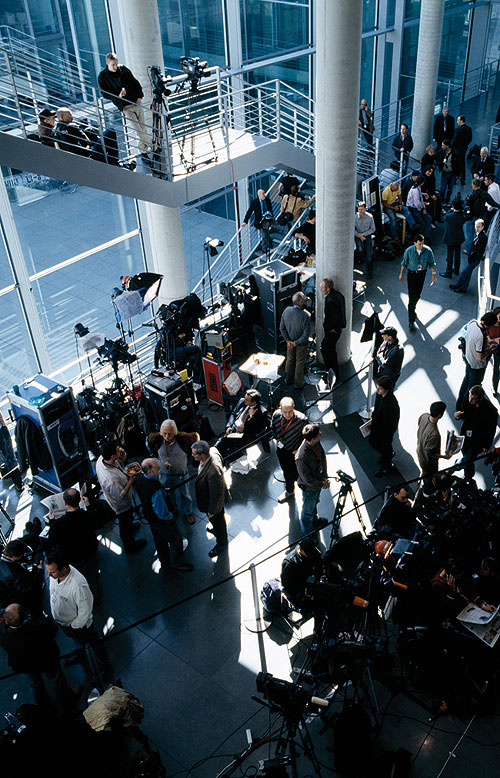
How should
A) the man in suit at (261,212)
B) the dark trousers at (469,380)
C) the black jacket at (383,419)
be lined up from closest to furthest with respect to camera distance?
1. the black jacket at (383,419)
2. the dark trousers at (469,380)
3. the man in suit at (261,212)

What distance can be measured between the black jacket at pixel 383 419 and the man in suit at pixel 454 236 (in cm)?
569

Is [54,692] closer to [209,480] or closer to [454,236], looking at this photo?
[209,480]

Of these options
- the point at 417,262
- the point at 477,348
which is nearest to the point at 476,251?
the point at 417,262

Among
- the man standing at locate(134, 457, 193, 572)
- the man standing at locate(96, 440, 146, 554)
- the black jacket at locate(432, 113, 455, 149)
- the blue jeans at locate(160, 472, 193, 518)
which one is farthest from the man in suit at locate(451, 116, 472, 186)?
the man standing at locate(134, 457, 193, 572)

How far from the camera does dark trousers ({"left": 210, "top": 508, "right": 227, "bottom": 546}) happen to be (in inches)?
323

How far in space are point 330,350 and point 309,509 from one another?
3671 millimetres

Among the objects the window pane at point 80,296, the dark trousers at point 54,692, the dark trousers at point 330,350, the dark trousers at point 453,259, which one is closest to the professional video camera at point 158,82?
the window pane at point 80,296

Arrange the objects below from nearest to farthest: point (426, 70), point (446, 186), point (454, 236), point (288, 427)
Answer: point (288, 427), point (454, 236), point (446, 186), point (426, 70)

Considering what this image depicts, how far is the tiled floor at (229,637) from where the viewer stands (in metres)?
6.35

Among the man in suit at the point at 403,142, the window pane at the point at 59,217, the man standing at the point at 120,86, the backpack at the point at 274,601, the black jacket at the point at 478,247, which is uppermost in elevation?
the man standing at the point at 120,86

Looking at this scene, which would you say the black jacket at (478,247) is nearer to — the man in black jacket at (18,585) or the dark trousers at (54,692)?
the man in black jacket at (18,585)

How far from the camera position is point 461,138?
1753cm

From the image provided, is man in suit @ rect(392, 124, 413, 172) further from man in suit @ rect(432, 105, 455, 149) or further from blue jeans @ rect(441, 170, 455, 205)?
man in suit @ rect(432, 105, 455, 149)

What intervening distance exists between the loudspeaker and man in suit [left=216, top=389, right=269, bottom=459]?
2.47m
